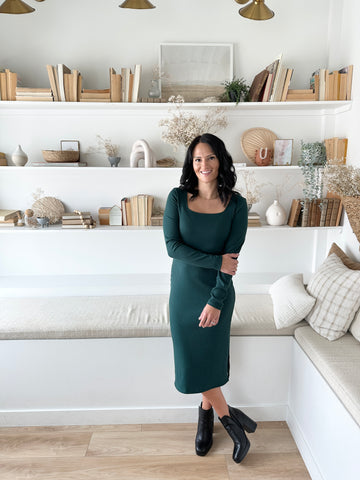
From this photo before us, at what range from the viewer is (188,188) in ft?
6.48

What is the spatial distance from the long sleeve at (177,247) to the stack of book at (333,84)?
1540mm

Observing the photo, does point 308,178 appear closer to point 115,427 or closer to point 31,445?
point 115,427

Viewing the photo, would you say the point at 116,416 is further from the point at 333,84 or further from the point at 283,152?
the point at 333,84

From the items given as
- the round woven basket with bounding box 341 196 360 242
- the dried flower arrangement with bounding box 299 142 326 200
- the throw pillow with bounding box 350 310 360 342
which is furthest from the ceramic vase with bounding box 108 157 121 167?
the throw pillow with bounding box 350 310 360 342

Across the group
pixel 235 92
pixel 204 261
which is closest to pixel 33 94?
pixel 235 92

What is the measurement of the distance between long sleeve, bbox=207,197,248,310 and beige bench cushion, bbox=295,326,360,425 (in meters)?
0.57

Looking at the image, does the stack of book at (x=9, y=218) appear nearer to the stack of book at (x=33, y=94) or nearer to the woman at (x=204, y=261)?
the stack of book at (x=33, y=94)

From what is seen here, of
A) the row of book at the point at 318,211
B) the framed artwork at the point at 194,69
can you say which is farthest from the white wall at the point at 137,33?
the row of book at the point at 318,211

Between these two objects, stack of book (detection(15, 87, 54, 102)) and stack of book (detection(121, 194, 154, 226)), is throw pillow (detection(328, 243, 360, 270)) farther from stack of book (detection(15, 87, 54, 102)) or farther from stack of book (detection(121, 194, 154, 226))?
stack of book (detection(15, 87, 54, 102))

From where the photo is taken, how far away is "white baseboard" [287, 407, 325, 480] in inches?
74.4

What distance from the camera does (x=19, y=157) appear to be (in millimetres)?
2785

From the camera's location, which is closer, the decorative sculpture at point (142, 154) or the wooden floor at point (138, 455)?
the wooden floor at point (138, 455)

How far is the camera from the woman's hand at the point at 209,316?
6.19 feet

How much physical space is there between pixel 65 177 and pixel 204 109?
3.89ft
